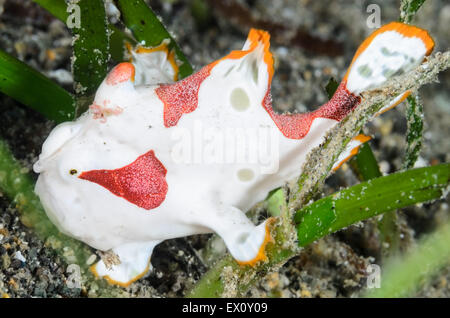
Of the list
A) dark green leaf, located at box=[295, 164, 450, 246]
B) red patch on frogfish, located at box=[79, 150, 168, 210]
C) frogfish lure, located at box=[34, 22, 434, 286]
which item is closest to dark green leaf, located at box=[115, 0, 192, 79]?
frogfish lure, located at box=[34, 22, 434, 286]

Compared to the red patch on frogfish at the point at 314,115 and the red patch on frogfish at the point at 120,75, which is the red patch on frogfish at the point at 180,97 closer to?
the red patch on frogfish at the point at 120,75

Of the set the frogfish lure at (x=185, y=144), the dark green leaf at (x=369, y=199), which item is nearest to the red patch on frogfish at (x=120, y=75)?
the frogfish lure at (x=185, y=144)

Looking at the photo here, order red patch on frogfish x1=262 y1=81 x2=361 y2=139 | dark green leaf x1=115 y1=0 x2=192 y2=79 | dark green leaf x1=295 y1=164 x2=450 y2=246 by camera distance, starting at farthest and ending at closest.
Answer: dark green leaf x1=115 y1=0 x2=192 y2=79, red patch on frogfish x1=262 y1=81 x2=361 y2=139, dark green leaf x1=295 y1=164 x2=450 y2=246

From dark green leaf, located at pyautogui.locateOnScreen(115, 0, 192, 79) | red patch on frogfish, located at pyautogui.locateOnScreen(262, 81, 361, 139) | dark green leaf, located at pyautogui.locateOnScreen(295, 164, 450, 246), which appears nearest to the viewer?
dark green leaf, located at pyautogui.locateOnScreen(295, 164, 450, 246)

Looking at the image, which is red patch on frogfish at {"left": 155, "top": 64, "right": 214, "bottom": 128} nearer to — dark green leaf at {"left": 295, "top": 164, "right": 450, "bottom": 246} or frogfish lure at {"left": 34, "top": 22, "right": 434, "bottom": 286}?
frogfish lure at {"left": 34, "top": 22, "right": 434, "bottom": 286}

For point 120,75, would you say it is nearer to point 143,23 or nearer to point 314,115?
point 143,23

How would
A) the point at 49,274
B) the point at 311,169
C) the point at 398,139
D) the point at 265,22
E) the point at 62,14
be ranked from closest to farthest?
the point at 311,169 → the point at 49,274 → the point at 62,14 → the point at 398,139 → the point at 265,22

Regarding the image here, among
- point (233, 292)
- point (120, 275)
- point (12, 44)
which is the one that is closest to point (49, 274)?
point (120, 275)
